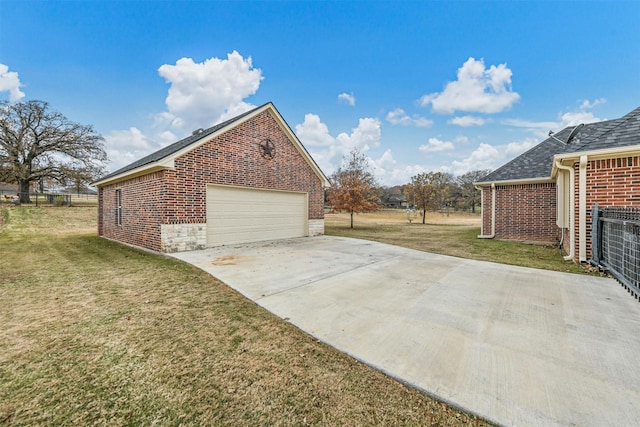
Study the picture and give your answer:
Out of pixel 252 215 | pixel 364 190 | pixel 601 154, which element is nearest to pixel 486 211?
pixel 601 154

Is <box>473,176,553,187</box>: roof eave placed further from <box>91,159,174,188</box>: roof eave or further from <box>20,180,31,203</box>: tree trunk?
<box>20,180,31,203</box>: tree trunk

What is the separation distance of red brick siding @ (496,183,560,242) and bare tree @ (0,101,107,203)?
32.2 meters

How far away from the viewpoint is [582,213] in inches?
239

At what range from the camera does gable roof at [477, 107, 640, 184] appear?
226 inches

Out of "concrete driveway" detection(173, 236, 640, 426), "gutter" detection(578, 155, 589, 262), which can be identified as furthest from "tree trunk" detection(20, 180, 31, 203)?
"gutter" detection(578, 155, 589, 262)

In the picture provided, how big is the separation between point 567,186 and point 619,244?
3827 millimetres

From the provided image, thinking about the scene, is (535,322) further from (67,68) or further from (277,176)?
(67,68)

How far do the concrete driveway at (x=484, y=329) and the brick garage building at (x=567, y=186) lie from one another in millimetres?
2069

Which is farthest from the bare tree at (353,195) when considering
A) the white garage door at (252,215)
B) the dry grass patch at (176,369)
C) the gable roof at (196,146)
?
the dry grass patch at (176,369)

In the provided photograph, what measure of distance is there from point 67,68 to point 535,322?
19.3 meters

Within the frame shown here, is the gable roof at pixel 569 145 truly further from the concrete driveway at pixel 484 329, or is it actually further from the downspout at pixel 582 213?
the concrete driveway at pixel 484 329

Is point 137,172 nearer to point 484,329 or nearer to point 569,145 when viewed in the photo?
point 484,329

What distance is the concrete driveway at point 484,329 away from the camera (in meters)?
1.86

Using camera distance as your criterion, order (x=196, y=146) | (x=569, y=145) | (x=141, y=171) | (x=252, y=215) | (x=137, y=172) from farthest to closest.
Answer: (x=252, y=215)
(x=137, y=172)
(x=141, y=171)
(x=196, y=146)
(x=569, y=145)
